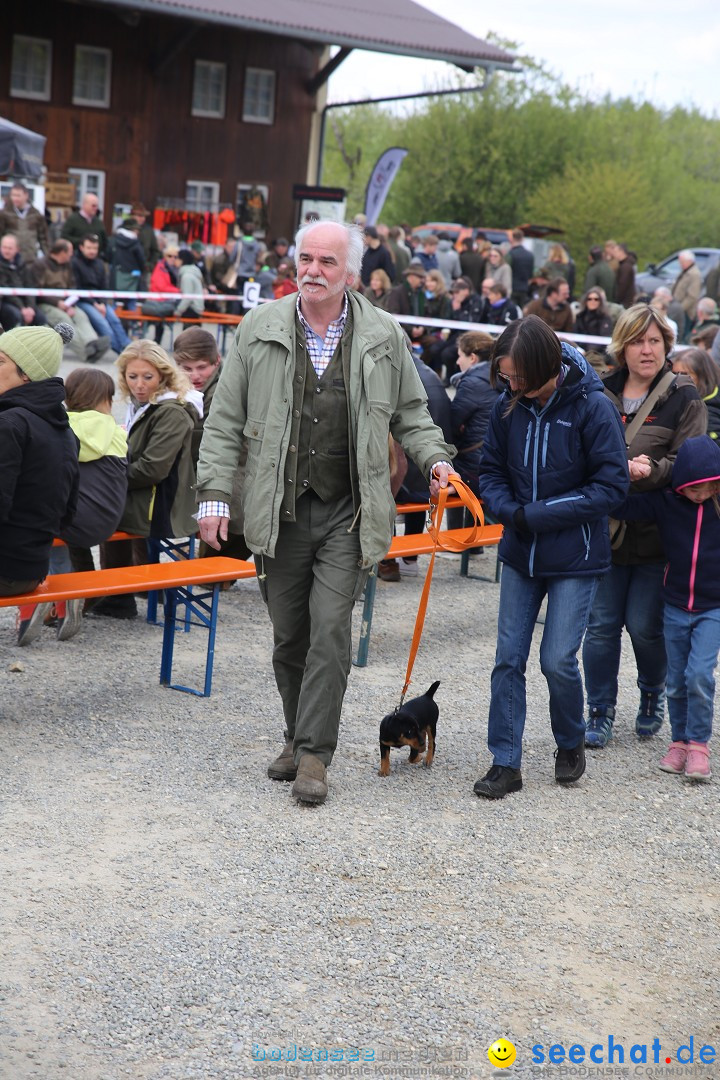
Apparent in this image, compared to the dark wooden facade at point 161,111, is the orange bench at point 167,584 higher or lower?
lower

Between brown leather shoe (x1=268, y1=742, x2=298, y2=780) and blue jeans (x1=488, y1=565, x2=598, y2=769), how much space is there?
0.79 m

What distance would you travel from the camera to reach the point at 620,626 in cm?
580

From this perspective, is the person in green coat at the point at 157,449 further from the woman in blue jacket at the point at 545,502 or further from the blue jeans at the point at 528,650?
the blue jeans at the point at 528,650

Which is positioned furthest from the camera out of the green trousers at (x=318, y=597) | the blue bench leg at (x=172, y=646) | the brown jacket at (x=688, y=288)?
the brown jacket at (x=688, y=288)

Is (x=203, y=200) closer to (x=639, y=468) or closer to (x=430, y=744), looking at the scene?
(x=639, y=468)

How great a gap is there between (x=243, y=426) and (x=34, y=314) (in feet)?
40.4

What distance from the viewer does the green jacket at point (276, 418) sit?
4.59 metres

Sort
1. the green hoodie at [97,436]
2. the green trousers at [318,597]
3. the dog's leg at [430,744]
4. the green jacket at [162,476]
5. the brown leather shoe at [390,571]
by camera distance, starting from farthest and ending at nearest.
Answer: the brown leather shoe at [390,571]
the green jacket at [162,476]
the green hoodie at [97,436]
the dog's leg at [430,744]
the green trousers at [318,597]

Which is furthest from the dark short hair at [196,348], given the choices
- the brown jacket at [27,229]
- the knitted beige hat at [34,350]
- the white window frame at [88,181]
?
the white window frame at [88,181]

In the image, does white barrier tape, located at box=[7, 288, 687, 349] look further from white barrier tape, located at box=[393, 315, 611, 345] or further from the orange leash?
the orange leash

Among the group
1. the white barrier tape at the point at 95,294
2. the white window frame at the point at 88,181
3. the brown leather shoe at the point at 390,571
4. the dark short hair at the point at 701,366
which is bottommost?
the brown leather shoe at the point at 390,571

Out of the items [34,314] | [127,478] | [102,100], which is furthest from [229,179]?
[127,478]

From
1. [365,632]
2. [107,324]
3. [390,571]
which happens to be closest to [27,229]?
[107,324]

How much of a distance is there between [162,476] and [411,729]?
2166mm
